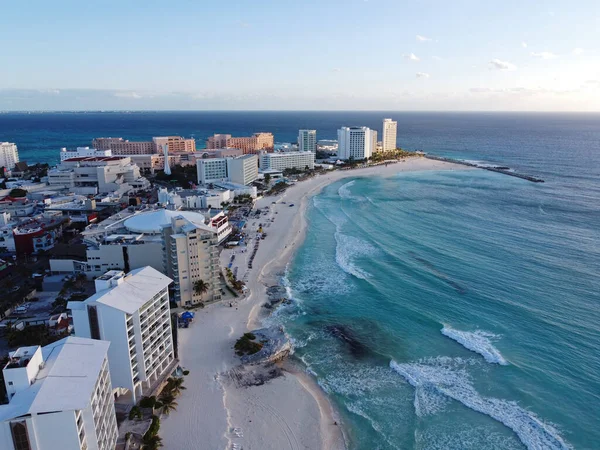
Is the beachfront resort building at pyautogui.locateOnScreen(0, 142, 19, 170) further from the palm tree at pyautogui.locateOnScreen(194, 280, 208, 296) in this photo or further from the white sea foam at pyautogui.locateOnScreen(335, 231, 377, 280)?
the palm tree at pyautogui.locateOnScreen(194, 280, 208, 296)

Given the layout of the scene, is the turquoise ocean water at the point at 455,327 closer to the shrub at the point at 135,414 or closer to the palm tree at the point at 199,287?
the palm tree at the point at 199,287

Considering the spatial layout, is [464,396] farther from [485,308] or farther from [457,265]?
[457,265]

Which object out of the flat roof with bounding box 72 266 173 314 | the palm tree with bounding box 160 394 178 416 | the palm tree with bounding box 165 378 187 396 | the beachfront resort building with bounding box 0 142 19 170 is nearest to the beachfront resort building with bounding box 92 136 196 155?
the beachfront resort building with bounding box 0 142 19 170

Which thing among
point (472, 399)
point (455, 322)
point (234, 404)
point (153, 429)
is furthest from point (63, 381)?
point (455, 322)

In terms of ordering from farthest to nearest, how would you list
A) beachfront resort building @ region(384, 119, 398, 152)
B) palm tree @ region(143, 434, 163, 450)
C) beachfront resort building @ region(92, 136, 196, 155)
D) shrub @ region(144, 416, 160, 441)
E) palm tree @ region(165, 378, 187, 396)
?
beachfront resort building @ region(384, 119, 398, 152) → beachfront resort building @ region(92, 136, 196, 155) → palm tree @ region(165, 378, 187, 396) → shrub @ region(144, 416, 160, 441) → palm tree @ region(143, 434, 163, 450)

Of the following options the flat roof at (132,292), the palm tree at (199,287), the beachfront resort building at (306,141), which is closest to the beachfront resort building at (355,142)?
the beachfront resort building at (306,141)

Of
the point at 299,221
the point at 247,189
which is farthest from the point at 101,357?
the point at 247,189

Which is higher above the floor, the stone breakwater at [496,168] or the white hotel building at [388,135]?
the white hotel building at [388,135]
